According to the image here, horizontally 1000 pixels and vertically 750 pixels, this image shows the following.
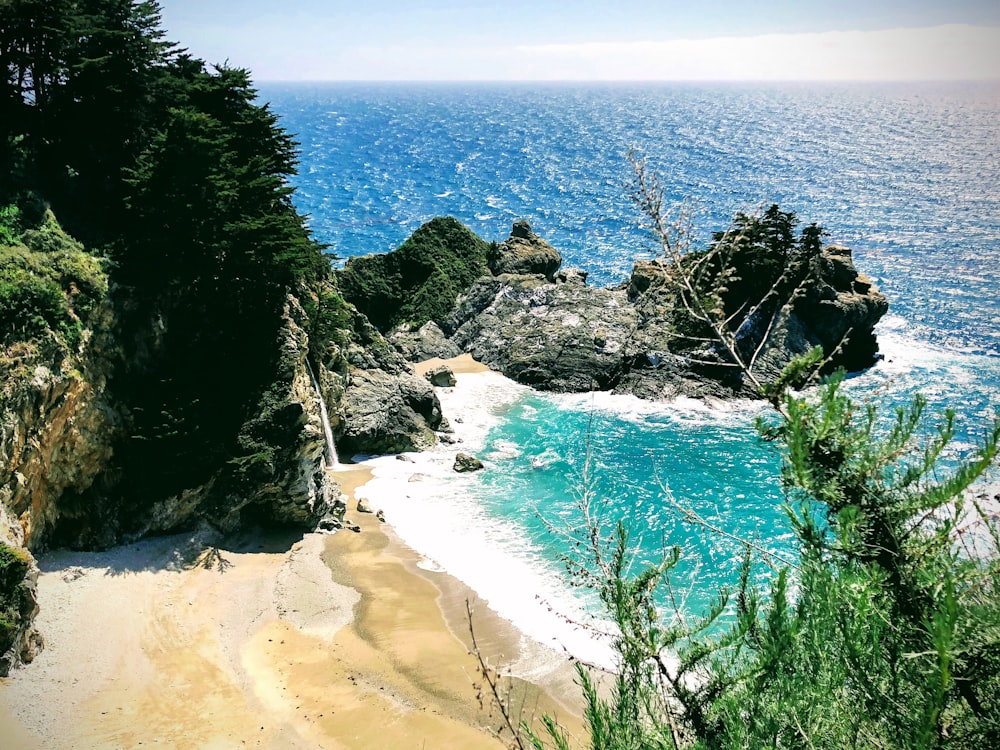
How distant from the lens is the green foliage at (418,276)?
5009 cm

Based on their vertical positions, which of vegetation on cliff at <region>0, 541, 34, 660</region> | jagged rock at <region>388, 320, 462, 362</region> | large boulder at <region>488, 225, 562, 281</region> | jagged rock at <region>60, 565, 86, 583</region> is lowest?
jagged rock at <region>388, 320, 462, 362</region>

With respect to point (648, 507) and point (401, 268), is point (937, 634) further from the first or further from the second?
point (401, 268)

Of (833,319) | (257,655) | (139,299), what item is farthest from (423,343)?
(257,655)

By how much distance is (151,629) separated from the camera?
17969 millimetres

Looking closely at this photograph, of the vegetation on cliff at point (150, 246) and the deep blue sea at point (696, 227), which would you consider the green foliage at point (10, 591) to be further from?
the deep blue sea at point (696, 227)

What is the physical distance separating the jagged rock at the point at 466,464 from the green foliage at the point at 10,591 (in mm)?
16702

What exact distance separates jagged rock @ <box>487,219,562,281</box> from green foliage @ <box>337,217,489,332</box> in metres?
2.29

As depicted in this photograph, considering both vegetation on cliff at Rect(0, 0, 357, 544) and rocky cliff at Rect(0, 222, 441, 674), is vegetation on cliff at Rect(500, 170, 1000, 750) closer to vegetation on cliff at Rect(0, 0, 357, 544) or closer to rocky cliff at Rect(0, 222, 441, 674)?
rocky cliff at Rect(0, 222, 441, 674)

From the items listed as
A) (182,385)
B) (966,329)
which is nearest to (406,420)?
(182,385)

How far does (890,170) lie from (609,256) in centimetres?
5491

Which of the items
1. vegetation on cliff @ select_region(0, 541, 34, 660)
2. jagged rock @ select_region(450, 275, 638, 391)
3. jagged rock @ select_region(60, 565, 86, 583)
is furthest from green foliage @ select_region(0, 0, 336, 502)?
jagged rock @ select_region(450, 275, 638, 391)

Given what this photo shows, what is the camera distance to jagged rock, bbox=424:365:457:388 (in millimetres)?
39969

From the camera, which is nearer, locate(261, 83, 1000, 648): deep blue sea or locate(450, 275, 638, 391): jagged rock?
locate(261, 83, 1000, 648): deep blue sea

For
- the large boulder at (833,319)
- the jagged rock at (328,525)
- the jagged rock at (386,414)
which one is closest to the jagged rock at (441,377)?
the jagged rock at (386,414)
